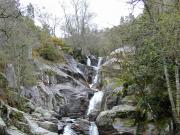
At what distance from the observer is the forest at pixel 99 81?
15.4 meters

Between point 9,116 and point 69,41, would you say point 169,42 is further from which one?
point 69,41

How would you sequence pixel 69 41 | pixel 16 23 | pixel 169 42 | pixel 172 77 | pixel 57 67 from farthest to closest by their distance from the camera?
pixel 69 41 < pixel 57 67 < pixel 16 23 < pixel 172 77 < pixel 169 42

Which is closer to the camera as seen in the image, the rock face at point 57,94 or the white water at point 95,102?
the rock face at point 57,94

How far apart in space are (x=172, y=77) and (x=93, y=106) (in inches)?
652

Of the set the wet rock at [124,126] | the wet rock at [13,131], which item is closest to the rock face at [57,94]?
the wet rock at [124,126]

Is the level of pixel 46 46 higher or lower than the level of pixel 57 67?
higher

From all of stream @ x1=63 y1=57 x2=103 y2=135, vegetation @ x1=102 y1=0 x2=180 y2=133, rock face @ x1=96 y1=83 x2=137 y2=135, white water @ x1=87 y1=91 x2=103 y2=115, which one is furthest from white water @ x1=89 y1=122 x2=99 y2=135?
white water @ x1=87 y1=91 x2=103 y2=115

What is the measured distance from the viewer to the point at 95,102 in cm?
3375

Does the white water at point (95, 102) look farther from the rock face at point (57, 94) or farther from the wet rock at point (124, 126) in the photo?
the wet rock at point (124, 126)

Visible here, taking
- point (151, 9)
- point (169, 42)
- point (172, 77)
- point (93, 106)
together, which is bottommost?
point (93, 106)

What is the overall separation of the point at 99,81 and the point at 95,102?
22.1 ft

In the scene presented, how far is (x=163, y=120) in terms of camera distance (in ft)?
60.3

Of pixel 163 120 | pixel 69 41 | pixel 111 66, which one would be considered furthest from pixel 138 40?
pixel 69 41

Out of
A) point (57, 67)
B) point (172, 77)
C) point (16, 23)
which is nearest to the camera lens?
point (172, 77)
